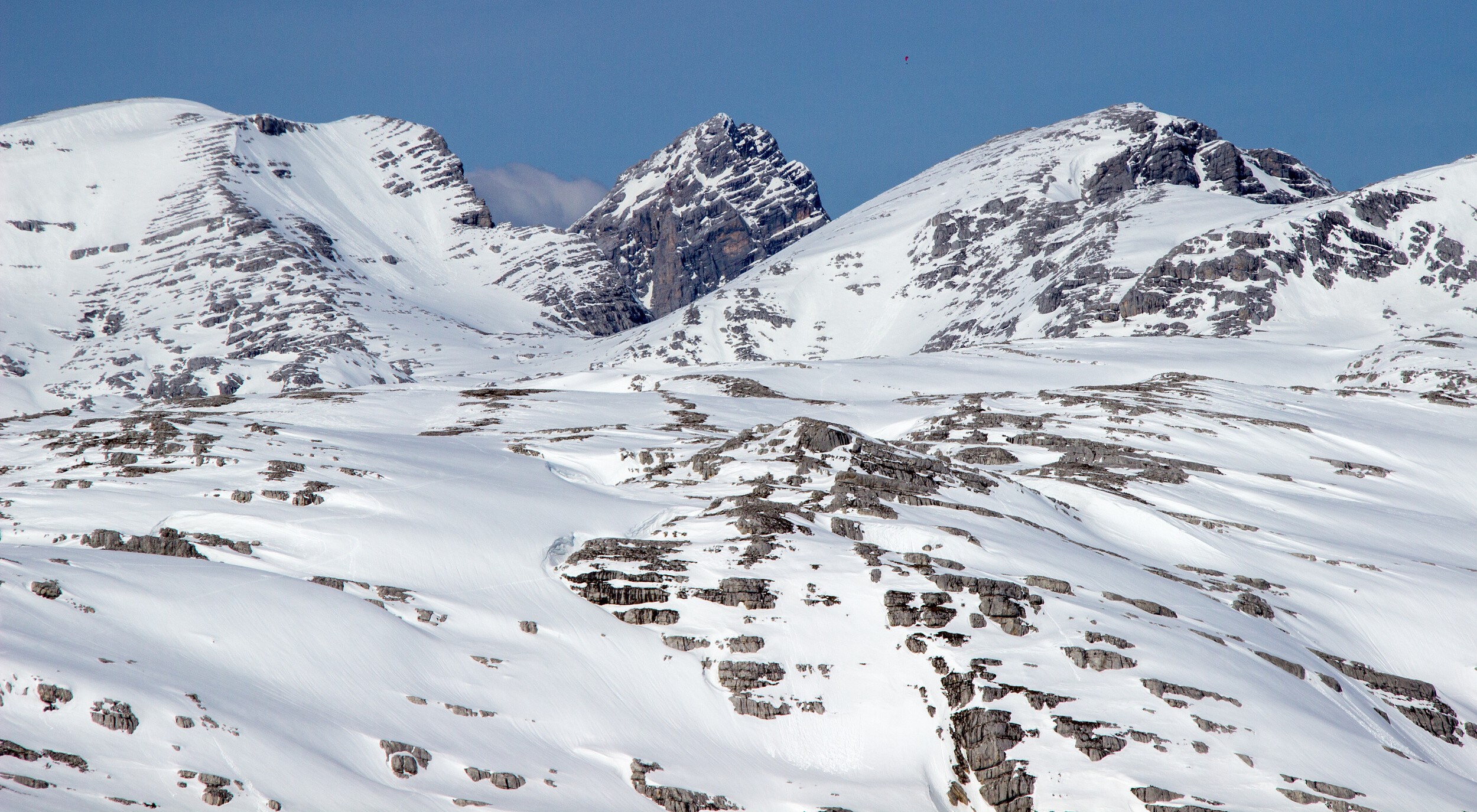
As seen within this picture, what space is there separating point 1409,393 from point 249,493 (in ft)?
292

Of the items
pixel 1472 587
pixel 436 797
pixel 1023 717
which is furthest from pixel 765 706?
pixel 1472 587

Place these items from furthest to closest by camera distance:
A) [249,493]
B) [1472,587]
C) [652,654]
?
1. [1472,587]
2. [249,493]
3. [652,654]

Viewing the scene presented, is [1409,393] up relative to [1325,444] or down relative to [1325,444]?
up

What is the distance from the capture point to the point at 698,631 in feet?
105

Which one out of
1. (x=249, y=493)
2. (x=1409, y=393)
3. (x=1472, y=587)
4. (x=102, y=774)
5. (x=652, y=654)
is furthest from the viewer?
(x=1409, y=393)

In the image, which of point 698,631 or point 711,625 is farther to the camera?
point 711,625

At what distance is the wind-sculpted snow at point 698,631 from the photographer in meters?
24.4

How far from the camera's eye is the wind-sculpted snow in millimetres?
24359

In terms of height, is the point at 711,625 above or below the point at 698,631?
above

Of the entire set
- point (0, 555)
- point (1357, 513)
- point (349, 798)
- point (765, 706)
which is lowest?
point (349, 798)

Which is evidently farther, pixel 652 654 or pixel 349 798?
pixel 652 654

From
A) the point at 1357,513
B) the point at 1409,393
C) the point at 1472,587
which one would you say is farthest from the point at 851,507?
the point at 1409,393

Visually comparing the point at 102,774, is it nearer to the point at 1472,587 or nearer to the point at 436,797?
the point at 436,797

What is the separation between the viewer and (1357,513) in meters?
53.0
